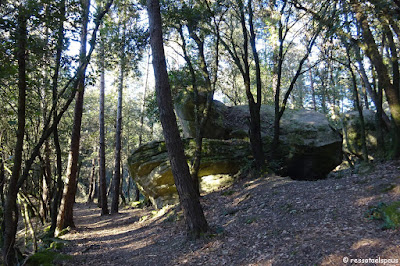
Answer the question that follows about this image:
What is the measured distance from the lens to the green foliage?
4.58 meters

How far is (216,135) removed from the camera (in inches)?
579

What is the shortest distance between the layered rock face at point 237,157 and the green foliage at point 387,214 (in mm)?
6926

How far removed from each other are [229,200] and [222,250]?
423 centimetres

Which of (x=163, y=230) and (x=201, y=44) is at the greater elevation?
(x=201, y=44)

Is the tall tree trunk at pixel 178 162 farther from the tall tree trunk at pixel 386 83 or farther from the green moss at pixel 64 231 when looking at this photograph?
A: the tall tree trunk at pixel 386 83

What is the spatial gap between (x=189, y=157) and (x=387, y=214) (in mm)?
8632

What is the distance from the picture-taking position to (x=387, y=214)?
484 centimetres

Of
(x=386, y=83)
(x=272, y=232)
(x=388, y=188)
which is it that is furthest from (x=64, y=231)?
(x=386, y=83)

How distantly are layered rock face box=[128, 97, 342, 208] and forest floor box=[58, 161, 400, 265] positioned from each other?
172 cm

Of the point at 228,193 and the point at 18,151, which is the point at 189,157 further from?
the point at 18,151

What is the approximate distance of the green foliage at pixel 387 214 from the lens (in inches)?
180

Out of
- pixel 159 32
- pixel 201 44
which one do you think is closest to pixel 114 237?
pixel 159 32

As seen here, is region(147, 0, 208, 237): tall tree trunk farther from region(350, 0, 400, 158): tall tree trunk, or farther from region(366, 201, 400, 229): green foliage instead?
region(350, 0, 400, 158): tall tree trunk

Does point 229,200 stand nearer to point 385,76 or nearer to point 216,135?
point 216,135
